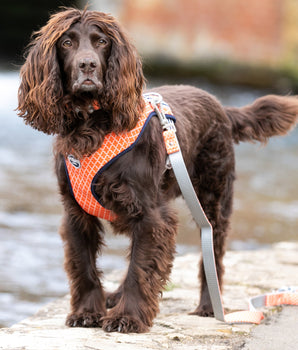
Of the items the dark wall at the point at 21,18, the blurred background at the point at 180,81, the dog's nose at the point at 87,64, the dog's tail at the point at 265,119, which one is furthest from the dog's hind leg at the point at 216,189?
the dark wall at the point at 21,18

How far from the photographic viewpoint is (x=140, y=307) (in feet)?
10.7

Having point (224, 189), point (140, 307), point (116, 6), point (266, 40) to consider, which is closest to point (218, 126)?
point (224, 189)

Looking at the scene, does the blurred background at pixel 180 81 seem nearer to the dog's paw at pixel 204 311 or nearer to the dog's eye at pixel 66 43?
the dog's paw at pixel 204 311

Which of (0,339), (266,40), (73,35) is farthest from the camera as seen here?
(266,40)

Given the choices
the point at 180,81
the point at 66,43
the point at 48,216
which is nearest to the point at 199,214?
the point at 66,43

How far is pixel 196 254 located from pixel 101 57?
332cm

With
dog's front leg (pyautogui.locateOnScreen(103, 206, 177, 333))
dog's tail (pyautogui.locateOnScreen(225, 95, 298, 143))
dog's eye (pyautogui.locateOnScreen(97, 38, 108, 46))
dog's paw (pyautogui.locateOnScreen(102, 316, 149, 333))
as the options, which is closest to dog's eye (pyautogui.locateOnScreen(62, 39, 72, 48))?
dog's eye (pyautogui.locateOnScreen(97, 38, 108, 46))

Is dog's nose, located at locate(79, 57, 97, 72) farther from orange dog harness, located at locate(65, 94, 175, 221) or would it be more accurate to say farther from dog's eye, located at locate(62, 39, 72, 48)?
orange dog harness, located at locate(65, 94, 175, 221)

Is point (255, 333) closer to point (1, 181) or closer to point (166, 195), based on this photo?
point (166, 195)

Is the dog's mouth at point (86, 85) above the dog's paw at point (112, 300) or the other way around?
above

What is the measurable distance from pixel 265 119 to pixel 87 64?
190 centimetres

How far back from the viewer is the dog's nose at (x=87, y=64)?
298 cm

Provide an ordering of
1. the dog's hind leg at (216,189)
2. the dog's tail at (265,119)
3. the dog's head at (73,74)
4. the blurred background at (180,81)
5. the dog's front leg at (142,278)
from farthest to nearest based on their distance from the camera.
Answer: the blurred background at (180,81) < the dog's tail at (265,119) < the dog's hind leg at (216,189) < the dog's front leg at (142,278) < the dog's head at (73,74)

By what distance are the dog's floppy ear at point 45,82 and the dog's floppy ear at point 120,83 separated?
0.24m
